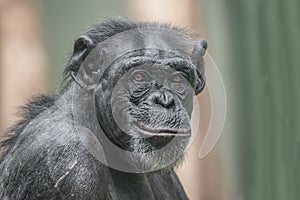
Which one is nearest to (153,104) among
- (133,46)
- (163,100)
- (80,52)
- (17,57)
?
(163,100)

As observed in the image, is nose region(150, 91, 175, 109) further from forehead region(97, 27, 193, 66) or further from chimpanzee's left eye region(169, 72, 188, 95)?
forehead region(97, 27, 193, 66)

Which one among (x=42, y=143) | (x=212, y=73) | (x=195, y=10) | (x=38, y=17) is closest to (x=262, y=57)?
(x=212, y=73)

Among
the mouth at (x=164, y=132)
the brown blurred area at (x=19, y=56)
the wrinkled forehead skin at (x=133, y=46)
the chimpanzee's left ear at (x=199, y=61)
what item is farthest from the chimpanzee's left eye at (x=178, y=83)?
the brown blurred area at (x=19, y=56)

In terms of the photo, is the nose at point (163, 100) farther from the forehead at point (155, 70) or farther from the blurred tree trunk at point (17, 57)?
the blurred tree trunk at point (17, 57)

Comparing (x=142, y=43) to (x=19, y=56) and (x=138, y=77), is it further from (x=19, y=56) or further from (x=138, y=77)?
(x=19, y=56)

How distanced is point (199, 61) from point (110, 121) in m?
0.83

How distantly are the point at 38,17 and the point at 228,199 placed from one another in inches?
127

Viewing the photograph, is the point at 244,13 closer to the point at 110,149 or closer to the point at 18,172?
the point at 110,149

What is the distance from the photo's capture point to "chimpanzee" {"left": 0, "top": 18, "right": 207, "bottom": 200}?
16.4 ft

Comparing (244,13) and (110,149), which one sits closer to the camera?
(110,149)

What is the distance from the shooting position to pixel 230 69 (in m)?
7.90

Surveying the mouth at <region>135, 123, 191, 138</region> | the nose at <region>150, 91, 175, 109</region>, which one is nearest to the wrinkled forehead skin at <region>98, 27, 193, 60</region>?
the nose at <region>150, 91, 175, 109</region>

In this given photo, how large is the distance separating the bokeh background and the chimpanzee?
0.85 m

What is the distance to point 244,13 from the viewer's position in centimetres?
752
